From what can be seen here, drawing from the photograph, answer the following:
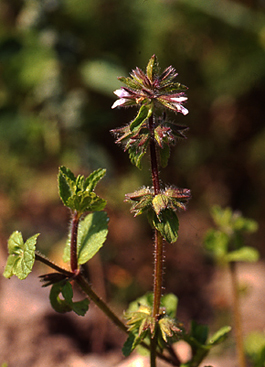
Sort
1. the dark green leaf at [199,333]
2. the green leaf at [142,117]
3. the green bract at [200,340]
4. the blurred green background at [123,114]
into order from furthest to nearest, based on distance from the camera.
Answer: the blurred green background at [123,114] → the dark green leaf at [199,333] → the green bract at [200,340] → the green leaf at [142,117]

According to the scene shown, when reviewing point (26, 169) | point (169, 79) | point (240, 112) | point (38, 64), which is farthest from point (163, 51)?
point (169, 79)

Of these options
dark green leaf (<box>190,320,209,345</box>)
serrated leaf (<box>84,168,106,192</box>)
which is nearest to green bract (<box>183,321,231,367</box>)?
dark green leaf (<box>190,320,209,345</box>)

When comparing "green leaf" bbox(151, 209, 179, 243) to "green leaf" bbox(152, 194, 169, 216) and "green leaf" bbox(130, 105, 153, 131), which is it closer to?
"green leaf" bbox(152, 194, 169, 216)

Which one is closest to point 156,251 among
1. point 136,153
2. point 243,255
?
point 136,153

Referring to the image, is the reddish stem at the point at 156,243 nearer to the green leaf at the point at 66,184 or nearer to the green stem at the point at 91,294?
the green stem at the point at 91,294

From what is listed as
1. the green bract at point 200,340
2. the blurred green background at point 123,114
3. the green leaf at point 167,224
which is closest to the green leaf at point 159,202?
the green leaf at point 167,224

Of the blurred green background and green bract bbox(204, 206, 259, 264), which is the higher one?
the blurred green background
